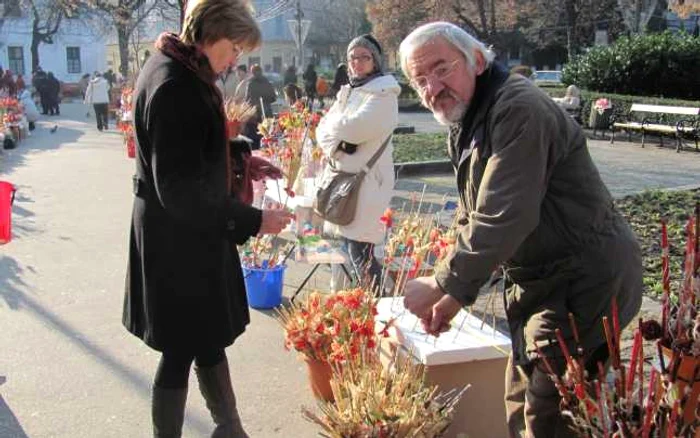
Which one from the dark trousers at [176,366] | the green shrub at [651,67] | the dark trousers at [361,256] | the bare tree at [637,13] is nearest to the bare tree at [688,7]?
the green shrub at [651,67]

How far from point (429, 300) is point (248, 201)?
110 cm

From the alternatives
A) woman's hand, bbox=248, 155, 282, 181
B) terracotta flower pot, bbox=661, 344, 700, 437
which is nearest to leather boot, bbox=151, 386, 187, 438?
woman's hand, bbox=248, 155, 282, 181

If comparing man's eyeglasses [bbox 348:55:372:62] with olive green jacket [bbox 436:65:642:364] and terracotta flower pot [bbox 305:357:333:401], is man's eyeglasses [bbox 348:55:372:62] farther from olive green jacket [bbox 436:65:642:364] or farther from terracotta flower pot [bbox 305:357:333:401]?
olive green jacket [bbox 436:65:642:364]

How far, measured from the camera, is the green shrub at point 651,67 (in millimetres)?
17531

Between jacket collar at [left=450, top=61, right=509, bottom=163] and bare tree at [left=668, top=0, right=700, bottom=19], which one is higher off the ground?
bare tree at [left=668, top=0, right=700, bottom=19]

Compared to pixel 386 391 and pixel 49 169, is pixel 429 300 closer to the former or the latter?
pixel 386 391

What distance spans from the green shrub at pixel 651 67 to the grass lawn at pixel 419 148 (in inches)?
247

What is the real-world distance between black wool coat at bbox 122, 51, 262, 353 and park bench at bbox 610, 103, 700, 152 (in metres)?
12.7

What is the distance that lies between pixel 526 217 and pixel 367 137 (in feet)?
8.40

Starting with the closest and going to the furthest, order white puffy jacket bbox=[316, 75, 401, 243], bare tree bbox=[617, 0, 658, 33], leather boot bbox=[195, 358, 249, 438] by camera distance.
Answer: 1. leather boot bbox=[195, 358, 249, 438]
2. white puffy jacket bbox=[316, 75, 401, 243]
3. bare tree bbox=[617, 0, 658, 33]

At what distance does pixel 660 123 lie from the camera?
14586 millimetres

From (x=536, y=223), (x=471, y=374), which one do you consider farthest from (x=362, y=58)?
(x=536, y=223)

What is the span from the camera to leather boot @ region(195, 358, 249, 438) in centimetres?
268

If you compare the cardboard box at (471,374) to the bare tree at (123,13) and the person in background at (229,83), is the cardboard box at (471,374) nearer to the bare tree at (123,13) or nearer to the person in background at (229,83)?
the person in background at (229,83)
